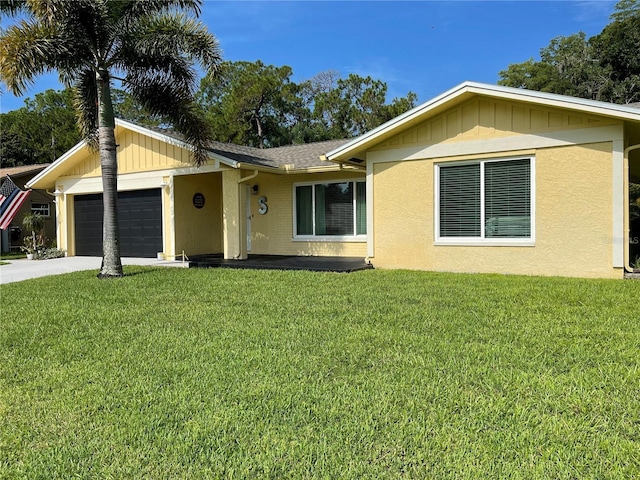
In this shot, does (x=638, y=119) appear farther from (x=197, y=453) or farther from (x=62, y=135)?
(x=62, y=135)

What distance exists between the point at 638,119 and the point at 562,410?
6.78 metres

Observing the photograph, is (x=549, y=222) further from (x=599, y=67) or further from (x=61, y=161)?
(x=599, y=67)

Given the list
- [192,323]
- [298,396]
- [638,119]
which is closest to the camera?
[298,396]

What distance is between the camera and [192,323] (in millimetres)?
5730

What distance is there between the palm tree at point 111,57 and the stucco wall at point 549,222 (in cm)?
577

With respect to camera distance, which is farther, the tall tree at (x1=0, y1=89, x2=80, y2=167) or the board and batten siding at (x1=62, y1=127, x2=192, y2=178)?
the tall tree at (x1=0, y1=89, x2=80, y2=167)

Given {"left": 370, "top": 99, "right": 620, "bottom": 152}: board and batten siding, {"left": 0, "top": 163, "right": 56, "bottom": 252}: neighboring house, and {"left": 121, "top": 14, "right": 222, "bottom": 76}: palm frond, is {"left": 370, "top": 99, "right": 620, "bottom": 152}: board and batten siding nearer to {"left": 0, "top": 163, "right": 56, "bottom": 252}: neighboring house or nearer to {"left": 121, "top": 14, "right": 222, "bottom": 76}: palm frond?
{"left": 121, "top": 14, "right": 222, "bottom": 76}: palm frond

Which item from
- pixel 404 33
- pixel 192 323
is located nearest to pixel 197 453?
pixel 192 323

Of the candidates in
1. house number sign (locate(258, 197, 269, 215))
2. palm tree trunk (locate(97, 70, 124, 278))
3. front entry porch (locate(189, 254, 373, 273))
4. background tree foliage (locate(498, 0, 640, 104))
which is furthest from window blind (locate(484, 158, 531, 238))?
background tree foliage (locate(498, 0, 640, 104))

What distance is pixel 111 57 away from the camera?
10.7 meters

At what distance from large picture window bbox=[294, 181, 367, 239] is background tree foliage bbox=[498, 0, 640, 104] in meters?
22.1

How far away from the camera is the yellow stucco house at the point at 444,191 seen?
8.50 metres

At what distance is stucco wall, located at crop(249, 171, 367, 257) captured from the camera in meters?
13.5

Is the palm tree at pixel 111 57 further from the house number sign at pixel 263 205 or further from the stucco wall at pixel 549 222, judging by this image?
the stucco wall at pixel 549 222
